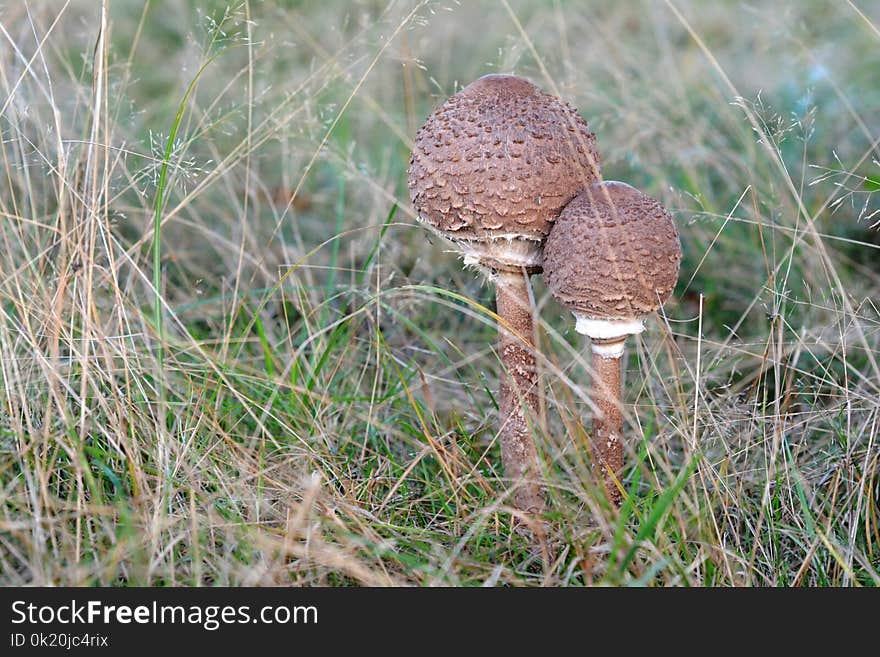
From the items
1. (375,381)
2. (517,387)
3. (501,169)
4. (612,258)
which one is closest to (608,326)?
Answer: (612,258)

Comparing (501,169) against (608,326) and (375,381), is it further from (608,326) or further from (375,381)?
(375,381)

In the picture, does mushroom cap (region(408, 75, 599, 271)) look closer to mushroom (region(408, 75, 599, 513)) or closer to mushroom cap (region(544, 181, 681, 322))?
mushroom (region(408, 75, 599, 513))

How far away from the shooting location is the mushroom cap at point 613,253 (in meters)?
2.66

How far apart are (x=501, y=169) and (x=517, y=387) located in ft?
2.77

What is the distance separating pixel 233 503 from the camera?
270 centimetres

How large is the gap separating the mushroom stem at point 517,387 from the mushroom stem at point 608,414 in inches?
9.6

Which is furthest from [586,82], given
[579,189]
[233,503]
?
[233,503]

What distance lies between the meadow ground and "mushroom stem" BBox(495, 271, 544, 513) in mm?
103

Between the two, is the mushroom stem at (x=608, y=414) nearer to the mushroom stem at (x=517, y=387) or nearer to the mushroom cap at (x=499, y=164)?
the mushroom stem at (x=517, y=387)

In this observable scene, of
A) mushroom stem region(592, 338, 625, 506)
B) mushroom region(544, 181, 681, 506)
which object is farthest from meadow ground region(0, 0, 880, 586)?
mushroom region(544, 181, 681, 506)

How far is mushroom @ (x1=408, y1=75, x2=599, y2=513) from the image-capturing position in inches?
106
